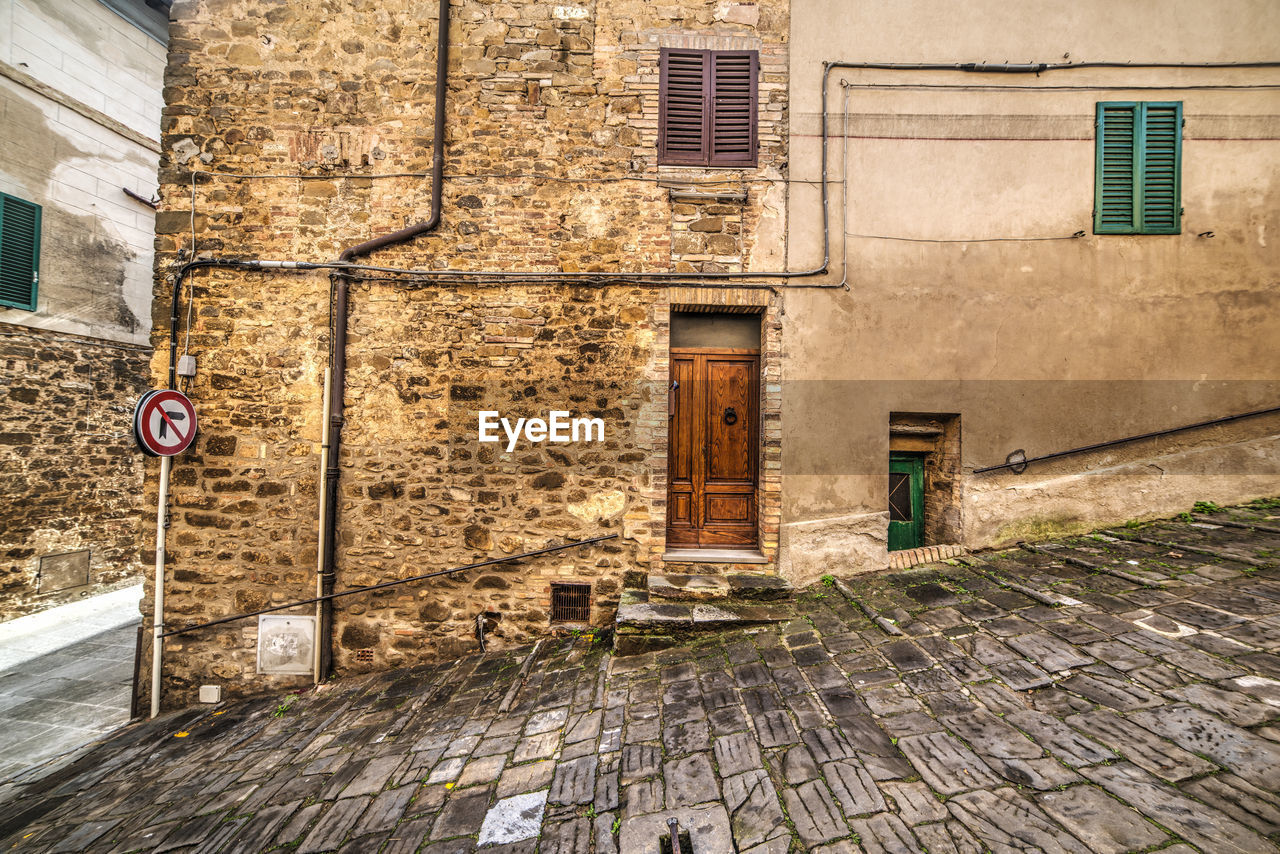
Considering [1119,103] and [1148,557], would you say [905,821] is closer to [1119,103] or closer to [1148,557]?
[1148,557]

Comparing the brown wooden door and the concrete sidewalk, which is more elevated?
the brown wooden door

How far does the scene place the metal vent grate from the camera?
4.63 metres

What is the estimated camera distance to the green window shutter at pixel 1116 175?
186 inches

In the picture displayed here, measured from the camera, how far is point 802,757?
266cm

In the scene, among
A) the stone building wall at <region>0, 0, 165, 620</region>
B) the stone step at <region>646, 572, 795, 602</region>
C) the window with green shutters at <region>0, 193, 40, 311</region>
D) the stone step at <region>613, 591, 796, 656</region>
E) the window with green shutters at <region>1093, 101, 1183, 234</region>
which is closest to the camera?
the stone step at <region>613, 591, 796, 656</region>

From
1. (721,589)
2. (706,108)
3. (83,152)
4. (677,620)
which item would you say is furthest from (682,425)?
(83,152)

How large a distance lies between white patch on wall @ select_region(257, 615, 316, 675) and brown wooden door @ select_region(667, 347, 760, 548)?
3.50 metres

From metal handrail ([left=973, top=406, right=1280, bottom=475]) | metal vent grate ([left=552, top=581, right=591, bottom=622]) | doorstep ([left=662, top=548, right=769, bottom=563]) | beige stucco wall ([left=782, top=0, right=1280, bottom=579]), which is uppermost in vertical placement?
beige stucco wall ([left=782, top=0, right=1280, bottom=579])

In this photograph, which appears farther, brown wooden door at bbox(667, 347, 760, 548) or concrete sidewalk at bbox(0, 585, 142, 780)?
brown wooden door at bbox(667, 347, 760, 548)

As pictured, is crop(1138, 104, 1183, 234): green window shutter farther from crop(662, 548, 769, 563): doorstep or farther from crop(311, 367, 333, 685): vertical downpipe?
crop(311, 367, 333, 685): vertical downpipe

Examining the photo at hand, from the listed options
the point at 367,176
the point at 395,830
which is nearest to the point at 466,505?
the point at 395,830

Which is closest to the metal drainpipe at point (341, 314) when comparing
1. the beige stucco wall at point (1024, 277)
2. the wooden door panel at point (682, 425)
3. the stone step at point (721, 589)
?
the wooden door panel at point (682, 425)

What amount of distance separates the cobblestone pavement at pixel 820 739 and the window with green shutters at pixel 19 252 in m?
6.54

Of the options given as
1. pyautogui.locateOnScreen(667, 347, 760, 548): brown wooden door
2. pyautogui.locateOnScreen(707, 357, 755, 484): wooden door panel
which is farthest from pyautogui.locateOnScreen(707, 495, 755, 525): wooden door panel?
pyautogui.locateOnScreen(707, 357, 755, 484): wooden door panel
